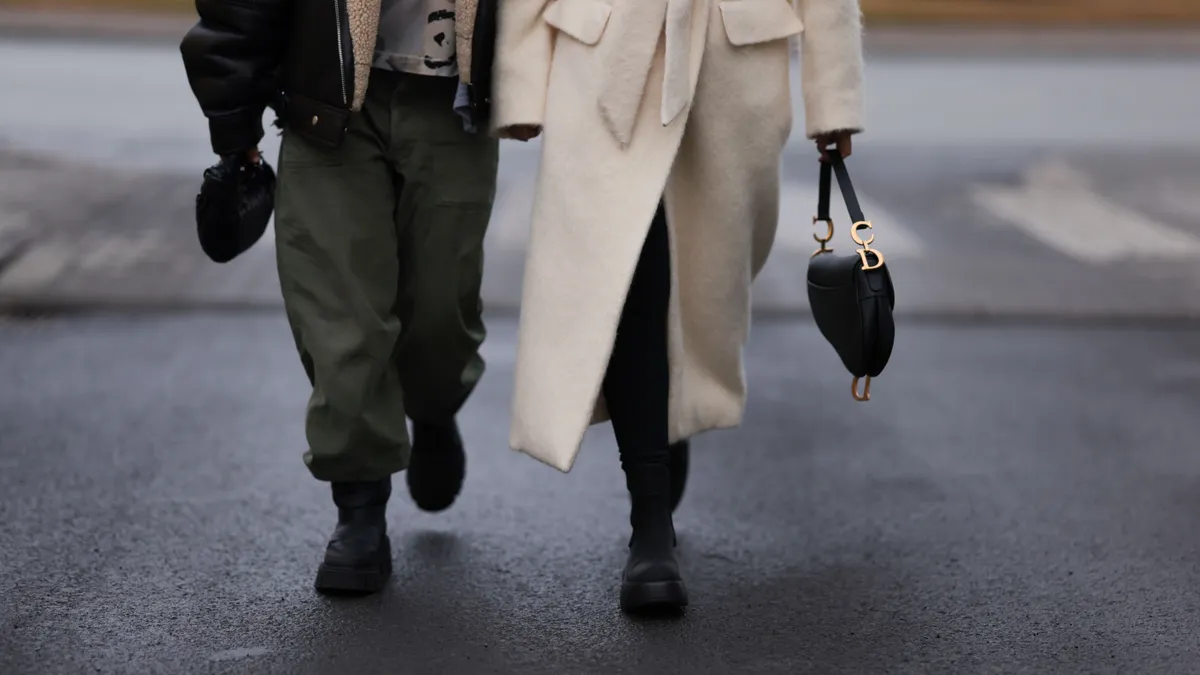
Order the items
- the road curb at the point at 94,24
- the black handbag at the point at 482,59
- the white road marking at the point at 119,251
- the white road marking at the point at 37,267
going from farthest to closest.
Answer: the road curb at the point at 94,24 → the white road marking at the point at 119,251 → the white road marking at the point at 37,267 → the black handbag at the point at 482,59

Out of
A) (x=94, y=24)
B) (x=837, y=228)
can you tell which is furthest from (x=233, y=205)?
(x=94, y=24)

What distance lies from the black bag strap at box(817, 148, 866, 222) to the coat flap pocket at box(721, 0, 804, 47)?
0.32 m

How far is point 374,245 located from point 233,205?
1.08 ft

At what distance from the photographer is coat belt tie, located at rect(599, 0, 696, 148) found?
364cm

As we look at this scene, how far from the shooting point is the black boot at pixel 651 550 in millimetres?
3748

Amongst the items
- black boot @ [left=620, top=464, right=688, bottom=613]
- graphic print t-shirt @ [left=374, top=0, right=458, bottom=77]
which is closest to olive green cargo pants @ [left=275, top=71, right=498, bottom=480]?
graphic print t-shirt @ [left=374, top=0, right=458, bottom=77]

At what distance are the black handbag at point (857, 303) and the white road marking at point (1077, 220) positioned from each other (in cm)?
475

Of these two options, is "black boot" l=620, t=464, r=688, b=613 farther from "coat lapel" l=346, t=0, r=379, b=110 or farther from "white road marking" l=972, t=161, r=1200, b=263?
"white road marking" l=972, t=161, r=1200, b=263

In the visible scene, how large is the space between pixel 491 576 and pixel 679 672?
2.50ft

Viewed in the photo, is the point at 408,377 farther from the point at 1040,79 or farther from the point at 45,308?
the point at 1040,79

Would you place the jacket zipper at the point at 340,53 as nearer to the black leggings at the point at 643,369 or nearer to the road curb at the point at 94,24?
the black leggings at the point at 643,369

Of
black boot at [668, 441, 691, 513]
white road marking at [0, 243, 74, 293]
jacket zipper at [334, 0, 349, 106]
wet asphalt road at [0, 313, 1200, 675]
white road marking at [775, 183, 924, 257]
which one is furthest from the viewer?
white road marking at [775, 183, 924, 257]

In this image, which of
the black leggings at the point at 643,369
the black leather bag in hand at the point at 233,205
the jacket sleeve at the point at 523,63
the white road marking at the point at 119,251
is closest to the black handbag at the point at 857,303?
the black leggings at the point at 643,369

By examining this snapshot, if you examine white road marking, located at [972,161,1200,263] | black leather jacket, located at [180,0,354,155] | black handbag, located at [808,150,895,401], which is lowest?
white road marking, located at [972,161,1200,263]
